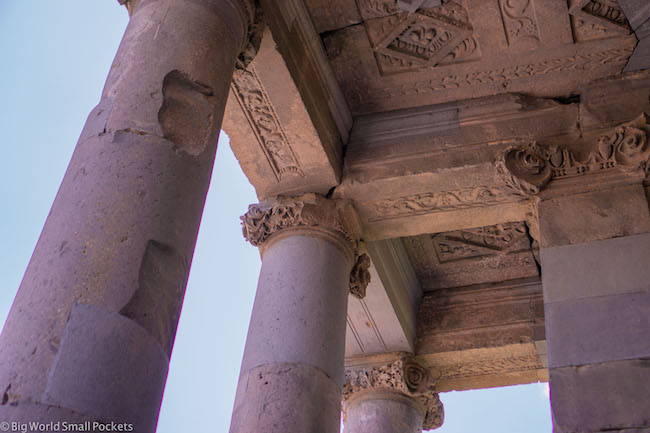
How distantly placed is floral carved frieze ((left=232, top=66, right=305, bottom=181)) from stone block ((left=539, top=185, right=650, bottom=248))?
2260mm

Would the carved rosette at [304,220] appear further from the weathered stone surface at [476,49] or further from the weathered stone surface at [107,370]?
the weathered stone surface at [107,370]

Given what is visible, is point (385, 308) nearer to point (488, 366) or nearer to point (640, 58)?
point (488, 366)

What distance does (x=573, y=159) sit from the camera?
6.33 meters

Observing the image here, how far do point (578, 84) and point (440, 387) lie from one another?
14.1 feet

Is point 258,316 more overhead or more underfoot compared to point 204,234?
more underfoot

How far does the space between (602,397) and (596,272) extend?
1.03 meters

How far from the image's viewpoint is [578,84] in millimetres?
6824

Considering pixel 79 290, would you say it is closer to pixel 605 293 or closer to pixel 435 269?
pixel 605 293

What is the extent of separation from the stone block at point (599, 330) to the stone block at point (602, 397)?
0.30 ft

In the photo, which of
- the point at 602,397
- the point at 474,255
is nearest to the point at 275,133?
the point at 602,397

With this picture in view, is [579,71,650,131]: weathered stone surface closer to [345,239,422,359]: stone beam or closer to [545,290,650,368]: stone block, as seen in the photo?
[545,290,650,368]: stone block

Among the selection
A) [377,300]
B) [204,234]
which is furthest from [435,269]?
[204,234]

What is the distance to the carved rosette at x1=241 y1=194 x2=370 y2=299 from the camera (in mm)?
6598

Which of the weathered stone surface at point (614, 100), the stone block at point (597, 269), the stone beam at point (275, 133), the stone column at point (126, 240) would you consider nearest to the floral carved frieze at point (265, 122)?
the stone beam at point (275, 133)
